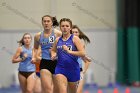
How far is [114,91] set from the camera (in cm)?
1411

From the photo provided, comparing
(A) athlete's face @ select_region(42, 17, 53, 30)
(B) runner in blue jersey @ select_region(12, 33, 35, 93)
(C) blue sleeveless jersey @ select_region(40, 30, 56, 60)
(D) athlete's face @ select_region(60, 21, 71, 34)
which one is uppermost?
(A) athlete's face @ select_region(42, 17, 53, 30)

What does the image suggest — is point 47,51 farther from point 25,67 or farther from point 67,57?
point 25,67

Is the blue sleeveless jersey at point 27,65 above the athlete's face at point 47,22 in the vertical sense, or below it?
below

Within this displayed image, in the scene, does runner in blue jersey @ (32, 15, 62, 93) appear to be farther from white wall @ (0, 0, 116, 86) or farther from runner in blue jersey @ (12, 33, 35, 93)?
white wall @ (0, 0, 116, 86)

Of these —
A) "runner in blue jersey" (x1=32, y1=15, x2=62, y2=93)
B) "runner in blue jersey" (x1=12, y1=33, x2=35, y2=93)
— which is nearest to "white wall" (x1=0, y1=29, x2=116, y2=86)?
"runner in blue jersey" (x1=12, y1=33, x2=35, y2=93)

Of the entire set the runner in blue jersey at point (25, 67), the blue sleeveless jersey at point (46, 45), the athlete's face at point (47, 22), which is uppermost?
the athlete's face at point (47, 22)

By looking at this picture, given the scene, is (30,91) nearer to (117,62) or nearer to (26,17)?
(26,17)

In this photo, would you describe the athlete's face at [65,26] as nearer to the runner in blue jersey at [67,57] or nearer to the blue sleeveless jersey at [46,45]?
the runner in blue jersey at [67,57]

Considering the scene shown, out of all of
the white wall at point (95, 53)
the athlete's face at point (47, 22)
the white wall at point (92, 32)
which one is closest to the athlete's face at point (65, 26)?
the athlete's face at point (47, 22)

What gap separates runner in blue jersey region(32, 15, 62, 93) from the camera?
28.1ft

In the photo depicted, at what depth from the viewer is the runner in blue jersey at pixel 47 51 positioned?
8.57 metres

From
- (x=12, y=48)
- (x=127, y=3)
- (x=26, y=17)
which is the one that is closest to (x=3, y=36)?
(x=12, y=48)

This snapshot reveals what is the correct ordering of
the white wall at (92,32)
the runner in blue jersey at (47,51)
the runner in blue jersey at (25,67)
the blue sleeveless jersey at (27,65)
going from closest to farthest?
the runner in blue jersey at (47,51), the runner in blue jersey at (25,67), the blue sleeveless jersey at (27,65), the white wall at (92,32)

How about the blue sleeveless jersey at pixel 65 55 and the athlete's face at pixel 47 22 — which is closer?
the blue sleeveless jersey at pixel 65 55
